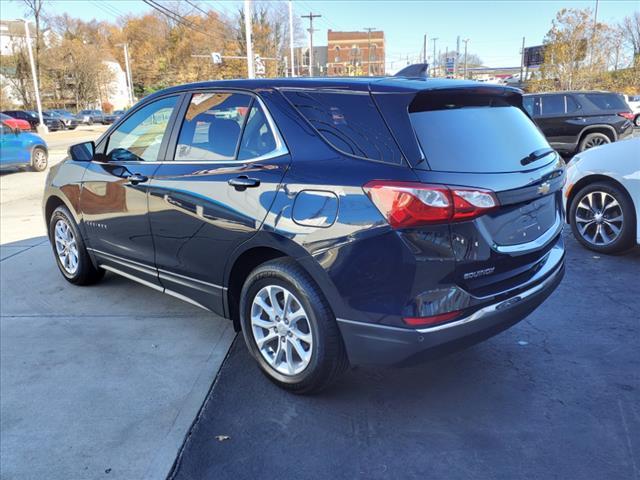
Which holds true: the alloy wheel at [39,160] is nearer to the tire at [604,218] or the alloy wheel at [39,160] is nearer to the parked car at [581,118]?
the parked car at [581,118]

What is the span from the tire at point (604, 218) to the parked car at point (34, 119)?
4022cm

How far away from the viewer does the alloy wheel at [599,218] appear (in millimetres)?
5430

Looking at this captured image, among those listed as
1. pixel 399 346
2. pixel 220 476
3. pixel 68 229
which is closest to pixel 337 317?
pixel 399 346

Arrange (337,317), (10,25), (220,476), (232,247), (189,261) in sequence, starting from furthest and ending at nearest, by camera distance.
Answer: (10,25) → (189,261) → (232,247) → (337,317) → (220,476)

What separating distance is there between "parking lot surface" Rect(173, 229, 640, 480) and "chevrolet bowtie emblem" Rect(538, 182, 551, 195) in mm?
1137

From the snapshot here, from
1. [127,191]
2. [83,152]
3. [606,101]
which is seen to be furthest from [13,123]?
[606,101]

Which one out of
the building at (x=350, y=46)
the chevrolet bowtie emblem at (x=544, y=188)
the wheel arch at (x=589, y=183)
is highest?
the building at (x=350, y=46)

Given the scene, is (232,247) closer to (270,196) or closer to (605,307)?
(270,196)

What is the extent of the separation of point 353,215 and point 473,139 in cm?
78

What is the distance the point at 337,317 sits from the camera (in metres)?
2.68

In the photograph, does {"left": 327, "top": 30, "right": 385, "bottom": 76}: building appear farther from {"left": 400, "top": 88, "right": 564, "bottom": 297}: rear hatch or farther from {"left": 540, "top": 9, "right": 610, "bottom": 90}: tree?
{"left": 400, "top": 88, "right": 564, "bottom": 297}: rear hatch

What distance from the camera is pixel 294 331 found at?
2.96 m

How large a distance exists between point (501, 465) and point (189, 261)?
7.23 ft

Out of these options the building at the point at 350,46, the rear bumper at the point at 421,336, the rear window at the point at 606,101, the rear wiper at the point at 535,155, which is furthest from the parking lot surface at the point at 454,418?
the building at the point at 350,46
